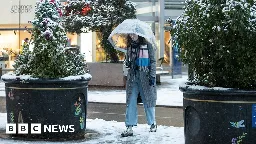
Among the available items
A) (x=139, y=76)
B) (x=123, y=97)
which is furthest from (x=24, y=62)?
(x=123, y=97)

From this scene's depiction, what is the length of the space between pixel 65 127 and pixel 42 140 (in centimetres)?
39

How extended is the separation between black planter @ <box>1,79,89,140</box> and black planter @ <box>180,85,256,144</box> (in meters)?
2.09

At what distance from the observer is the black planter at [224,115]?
6325 mm

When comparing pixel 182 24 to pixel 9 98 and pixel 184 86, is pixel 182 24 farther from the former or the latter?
A: pixel 9 98

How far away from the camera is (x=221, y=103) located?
6.39 m

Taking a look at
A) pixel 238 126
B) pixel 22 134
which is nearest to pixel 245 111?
pixel 238 126

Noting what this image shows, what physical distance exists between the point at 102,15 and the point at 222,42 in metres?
14.2

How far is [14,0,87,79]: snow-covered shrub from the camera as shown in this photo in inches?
317

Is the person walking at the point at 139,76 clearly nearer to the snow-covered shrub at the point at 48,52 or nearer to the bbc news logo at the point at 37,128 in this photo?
the snow-covered shrub at the point at 48,52

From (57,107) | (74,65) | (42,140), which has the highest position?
(74,65)

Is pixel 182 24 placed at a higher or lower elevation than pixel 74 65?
higher

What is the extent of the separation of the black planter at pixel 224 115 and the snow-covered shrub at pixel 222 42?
253 mm

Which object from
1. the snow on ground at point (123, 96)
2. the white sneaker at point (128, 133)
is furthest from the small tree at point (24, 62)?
the snow on ground at point (123, 96)

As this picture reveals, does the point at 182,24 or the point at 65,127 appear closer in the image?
the point at 182,24
